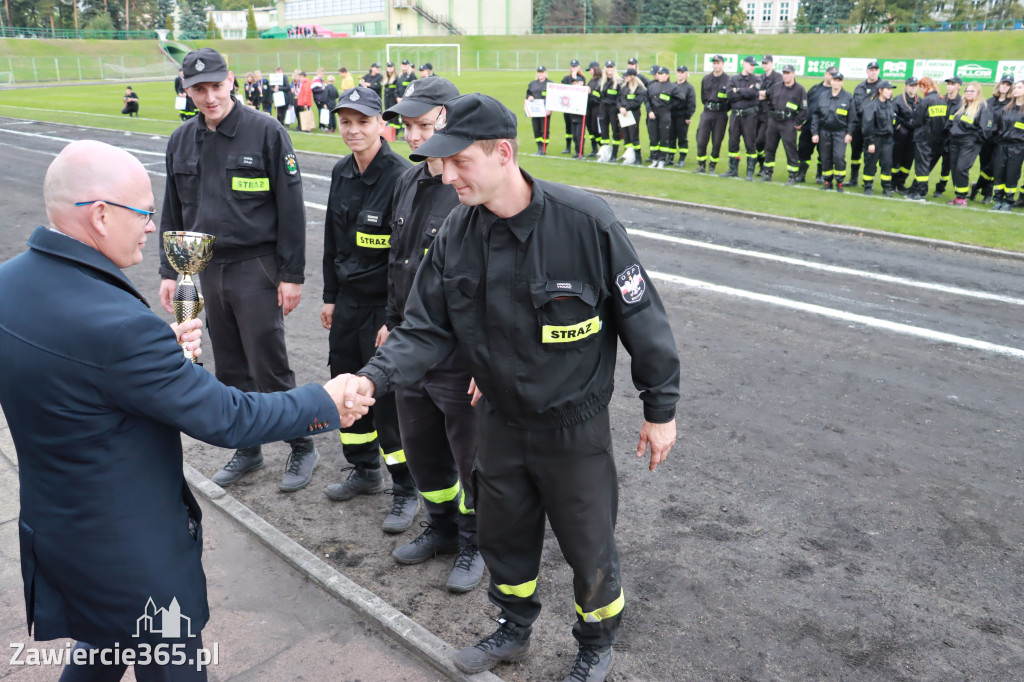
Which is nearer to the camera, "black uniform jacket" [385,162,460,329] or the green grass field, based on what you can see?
"black uniform jacket" [385,162,460,329]

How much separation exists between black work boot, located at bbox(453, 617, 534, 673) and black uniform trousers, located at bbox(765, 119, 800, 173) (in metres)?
15.6

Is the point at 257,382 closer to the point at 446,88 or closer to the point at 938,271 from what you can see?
the point at 446,88

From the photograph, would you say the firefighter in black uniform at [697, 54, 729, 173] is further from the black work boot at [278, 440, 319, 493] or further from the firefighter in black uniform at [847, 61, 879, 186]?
the black work boot at [278, 440, 319, 493]

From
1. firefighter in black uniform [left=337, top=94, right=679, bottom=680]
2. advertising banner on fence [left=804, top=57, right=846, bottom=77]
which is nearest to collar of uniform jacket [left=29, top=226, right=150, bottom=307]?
firefighter in black uniform [left=337, top=94, right=679, bottom=680]

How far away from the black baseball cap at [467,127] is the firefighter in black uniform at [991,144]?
14623 mm

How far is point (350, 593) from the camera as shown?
4211 mm

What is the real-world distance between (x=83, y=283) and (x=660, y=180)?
16.0 metres

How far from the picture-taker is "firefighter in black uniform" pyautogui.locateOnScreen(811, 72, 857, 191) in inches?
651

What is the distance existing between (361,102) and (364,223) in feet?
2.30

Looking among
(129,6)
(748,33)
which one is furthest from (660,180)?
(129,6)

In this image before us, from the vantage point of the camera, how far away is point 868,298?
954 centimetres

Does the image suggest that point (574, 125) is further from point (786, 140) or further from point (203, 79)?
point (203, 79)

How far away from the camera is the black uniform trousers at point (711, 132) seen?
A: 738 inches

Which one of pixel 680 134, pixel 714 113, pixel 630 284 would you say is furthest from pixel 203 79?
pixel 680 134
